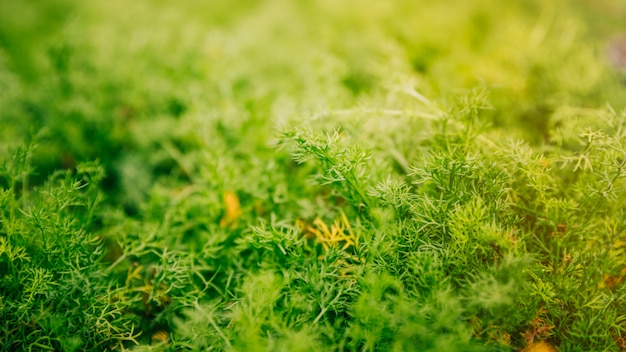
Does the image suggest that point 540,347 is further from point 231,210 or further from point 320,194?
point 231,210

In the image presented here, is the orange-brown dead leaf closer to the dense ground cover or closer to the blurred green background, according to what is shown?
the dense ground cover

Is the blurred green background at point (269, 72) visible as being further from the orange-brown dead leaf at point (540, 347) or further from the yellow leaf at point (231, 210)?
the orange-brown dead leaf at point (540, 347)

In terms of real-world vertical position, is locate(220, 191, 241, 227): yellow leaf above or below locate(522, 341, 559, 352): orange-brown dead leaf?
below

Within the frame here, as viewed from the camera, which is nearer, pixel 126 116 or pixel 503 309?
pixel 503 309

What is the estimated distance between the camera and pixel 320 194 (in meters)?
1.64

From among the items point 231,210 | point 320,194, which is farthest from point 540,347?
point 231,210

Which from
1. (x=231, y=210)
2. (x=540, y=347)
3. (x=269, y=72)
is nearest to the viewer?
(x=540, y=347)

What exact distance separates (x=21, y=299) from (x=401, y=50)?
1.99 meters

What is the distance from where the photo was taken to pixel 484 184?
1306 millimetres

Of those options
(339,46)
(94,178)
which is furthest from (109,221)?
(339,46)

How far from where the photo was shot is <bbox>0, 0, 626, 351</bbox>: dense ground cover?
3.86 feet

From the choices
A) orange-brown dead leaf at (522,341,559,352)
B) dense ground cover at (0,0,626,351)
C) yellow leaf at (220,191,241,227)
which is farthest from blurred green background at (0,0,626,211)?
orange-brown dead leaf at (522,341,559,352)

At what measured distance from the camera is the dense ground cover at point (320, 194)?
1178mm

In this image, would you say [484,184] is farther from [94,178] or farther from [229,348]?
[94,178]
